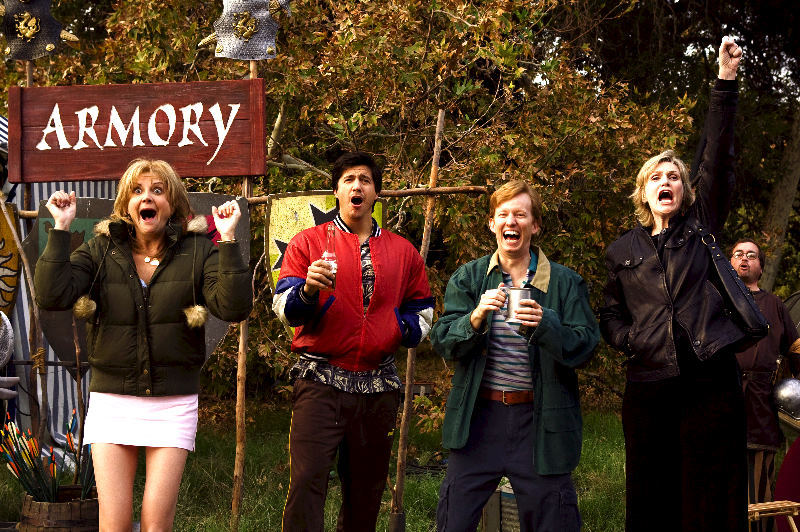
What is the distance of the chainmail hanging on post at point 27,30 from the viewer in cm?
534

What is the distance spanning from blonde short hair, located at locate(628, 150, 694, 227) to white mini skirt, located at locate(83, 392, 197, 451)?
199 centimetres

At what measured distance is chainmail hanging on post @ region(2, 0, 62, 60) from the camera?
5336 mm

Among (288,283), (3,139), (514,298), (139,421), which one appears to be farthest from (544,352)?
(3,139)

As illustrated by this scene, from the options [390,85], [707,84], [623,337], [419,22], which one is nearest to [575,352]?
[623,337]

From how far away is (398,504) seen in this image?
193 inches

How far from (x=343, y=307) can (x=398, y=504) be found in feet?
5.08

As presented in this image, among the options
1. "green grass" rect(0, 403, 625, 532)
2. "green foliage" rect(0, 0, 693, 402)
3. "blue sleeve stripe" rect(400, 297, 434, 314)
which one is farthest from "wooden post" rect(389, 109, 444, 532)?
"green grass" rect(0, 403, 625, 532)

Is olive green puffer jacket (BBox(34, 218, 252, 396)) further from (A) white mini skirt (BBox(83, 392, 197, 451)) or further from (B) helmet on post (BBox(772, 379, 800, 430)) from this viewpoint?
(B) helmet on post (BBox(772, 379, 800, 430))

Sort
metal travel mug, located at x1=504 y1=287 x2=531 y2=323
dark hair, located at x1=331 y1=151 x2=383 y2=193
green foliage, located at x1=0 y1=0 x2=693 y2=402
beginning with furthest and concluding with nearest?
green foliage, located at x1=0 y1=0 x2=693 y2=402
dark hair, located at x1=331 y1=151 x2=383 y2=193
metal travel mug, located at x1=504 y1=287 x2=531 y2=323

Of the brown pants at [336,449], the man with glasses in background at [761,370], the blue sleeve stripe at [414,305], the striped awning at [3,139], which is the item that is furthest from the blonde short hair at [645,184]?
the striped awning at [3,139]

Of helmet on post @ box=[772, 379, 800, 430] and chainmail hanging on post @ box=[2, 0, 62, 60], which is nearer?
helmet on post @ box=[772, 379, 800, 430]

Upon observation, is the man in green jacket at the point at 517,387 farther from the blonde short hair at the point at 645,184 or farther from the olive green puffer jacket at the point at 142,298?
the olive green puffer jacket at the point at 142,298

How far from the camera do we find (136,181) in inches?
141

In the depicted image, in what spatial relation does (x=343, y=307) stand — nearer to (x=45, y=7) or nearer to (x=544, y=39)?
(x=45, y=7)
